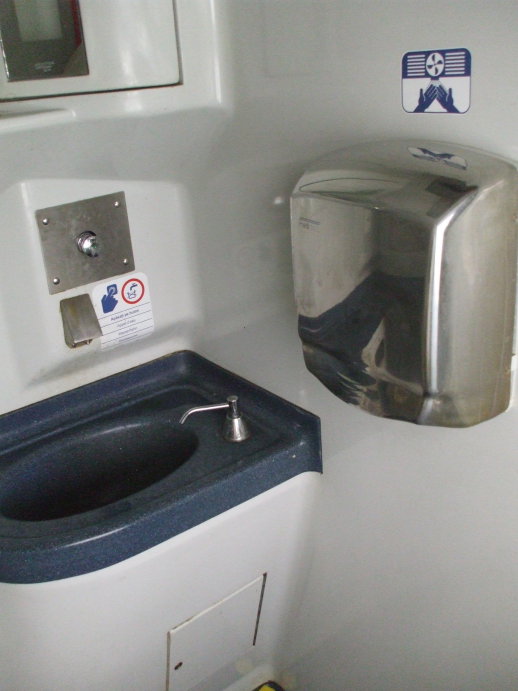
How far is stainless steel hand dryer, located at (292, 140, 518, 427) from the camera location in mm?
742

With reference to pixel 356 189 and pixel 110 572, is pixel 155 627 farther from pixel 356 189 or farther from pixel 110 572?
pixel 356 189

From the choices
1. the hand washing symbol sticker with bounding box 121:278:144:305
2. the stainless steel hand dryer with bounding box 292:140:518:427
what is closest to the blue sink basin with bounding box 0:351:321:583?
the hand washing symbol sticker with bounding box 121:278:144:305

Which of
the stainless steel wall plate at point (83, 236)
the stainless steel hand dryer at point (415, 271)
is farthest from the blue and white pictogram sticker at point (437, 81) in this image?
the stainless steel wall plate at point (83, 236)

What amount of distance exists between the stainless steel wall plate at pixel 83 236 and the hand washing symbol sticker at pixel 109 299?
2 centimetres

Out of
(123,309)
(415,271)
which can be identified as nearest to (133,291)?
(123,309)

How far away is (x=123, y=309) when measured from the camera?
1.19m

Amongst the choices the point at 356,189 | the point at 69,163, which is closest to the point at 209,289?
the point at 69,163

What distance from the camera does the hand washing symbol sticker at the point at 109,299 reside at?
1166 millimetres

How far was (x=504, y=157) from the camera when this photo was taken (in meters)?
0.78

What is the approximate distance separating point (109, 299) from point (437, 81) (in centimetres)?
63

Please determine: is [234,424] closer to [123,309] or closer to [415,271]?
[123,309]

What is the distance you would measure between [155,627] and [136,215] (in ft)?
2.18

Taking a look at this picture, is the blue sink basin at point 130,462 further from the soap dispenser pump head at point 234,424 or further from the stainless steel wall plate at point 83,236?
the stainless steel wall plate at point 83,236

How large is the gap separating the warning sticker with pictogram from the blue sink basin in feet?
0.28
